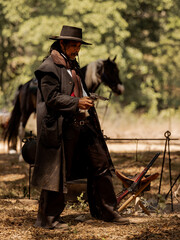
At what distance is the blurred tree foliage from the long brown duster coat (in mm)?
13745

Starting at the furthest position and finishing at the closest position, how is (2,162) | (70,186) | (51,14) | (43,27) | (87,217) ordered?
Answer: 1. (51,14)
2. (43,27)
3. (2,162)
4. (70,186)
5. (87,217)

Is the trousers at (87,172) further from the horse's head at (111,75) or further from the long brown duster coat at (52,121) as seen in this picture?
the horse's head at (111,75)

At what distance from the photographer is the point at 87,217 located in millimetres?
5160

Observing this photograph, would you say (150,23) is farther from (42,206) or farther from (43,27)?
(42,206)

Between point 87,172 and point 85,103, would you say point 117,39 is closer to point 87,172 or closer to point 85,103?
point 87,172

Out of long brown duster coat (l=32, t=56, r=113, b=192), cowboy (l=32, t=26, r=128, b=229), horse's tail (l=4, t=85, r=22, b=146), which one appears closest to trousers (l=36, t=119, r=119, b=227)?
cowboy (l=32, t=26, r=128, b=229)

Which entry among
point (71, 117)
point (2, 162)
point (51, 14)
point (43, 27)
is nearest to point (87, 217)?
point (71, 117)

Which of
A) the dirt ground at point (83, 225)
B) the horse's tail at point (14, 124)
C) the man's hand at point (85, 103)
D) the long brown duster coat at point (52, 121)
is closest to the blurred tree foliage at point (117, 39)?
the horse's tail at point (14, 124)

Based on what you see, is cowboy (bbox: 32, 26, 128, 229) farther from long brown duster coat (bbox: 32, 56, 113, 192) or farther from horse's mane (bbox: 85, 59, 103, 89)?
horse's mane (bbox: 85, 59, 103, 89)

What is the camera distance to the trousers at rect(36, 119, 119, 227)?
4605 millimetres

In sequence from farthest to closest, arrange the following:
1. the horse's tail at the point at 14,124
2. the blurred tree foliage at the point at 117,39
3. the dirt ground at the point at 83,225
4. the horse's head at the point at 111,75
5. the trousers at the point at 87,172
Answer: the blurred tree foliage at the point at 117,39 < the horse's tail at the point at 14,124 < the horse's head at the point at 111,75 < the trousers at the point at 87,172 < the dirt ground at the point at 83,225

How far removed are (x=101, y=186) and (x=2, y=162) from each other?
22.3 ft

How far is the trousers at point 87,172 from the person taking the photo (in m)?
4.61

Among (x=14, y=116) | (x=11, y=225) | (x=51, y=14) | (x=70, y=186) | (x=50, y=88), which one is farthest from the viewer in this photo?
(x=51, y=14)
